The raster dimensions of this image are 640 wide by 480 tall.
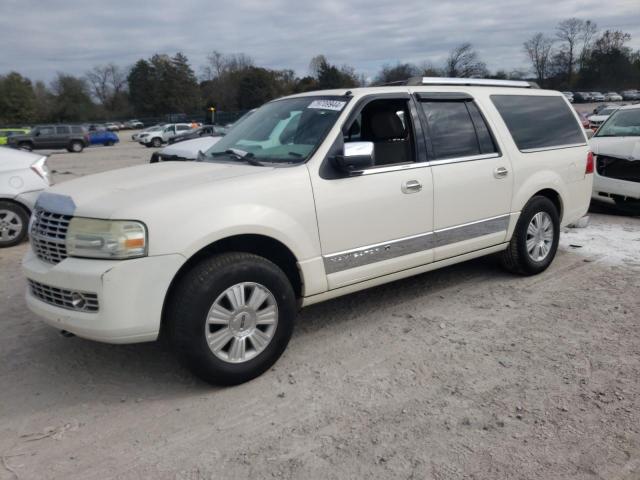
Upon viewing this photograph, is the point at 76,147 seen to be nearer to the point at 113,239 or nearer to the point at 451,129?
the point at 451,129

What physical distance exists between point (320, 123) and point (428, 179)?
0.99 meters

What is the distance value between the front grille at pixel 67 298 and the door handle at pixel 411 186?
2353mm

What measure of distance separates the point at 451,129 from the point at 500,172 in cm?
64

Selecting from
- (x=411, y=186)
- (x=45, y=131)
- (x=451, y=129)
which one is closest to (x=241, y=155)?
(x=411, y=186)

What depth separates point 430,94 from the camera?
4656mm

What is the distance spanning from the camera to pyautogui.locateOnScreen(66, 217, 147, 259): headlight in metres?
3.10

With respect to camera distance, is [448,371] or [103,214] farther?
[448,371]

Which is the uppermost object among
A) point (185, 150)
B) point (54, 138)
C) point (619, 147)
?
point (185, 150)

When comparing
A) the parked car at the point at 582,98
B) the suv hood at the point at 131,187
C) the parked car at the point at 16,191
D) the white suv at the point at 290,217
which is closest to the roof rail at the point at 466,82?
the white suv at the point at 290,217

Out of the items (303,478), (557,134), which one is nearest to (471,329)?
(303,478)

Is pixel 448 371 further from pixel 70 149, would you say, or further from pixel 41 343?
pixel 70 149

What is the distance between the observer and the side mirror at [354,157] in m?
3.82

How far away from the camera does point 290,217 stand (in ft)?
12.0

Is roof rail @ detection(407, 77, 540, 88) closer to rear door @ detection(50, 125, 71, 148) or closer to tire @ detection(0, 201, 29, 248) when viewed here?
tire @ detection(0, 201, 29, 248)
